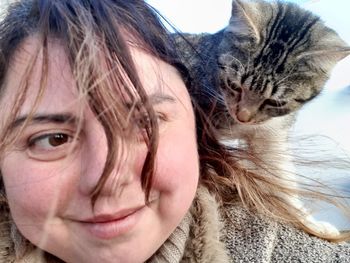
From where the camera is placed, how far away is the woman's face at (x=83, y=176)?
60 centimetres

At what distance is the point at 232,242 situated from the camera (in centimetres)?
88

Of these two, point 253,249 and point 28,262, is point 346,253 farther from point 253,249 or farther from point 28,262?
point 28,262

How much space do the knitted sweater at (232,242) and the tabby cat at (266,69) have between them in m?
0.27

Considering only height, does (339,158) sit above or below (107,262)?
below

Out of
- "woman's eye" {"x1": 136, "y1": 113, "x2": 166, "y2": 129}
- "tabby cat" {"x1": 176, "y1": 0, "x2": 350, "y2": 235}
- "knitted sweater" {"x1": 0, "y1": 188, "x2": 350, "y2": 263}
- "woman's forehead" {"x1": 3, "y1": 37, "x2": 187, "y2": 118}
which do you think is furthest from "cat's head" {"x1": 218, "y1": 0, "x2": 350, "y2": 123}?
"woman's eye" {"x1": 136, "y1": 113, "x2": 166, "y2": 129}

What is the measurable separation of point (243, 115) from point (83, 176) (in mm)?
706

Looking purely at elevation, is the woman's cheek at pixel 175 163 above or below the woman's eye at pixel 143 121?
below

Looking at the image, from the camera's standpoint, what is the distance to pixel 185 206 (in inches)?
27.5

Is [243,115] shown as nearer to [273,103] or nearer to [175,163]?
[273,103]

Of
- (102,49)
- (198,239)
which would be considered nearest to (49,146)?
(102,49)

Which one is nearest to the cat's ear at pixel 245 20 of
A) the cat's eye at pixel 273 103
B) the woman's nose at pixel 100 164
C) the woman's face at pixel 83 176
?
the cat's eye at pixel 273 103

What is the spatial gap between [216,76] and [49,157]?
0.70m

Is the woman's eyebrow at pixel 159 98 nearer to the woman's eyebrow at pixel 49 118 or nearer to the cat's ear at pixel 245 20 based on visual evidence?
the woman's eyebrow at pixel 49 118

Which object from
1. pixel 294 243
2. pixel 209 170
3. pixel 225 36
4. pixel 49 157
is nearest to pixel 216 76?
pixel 225 36
